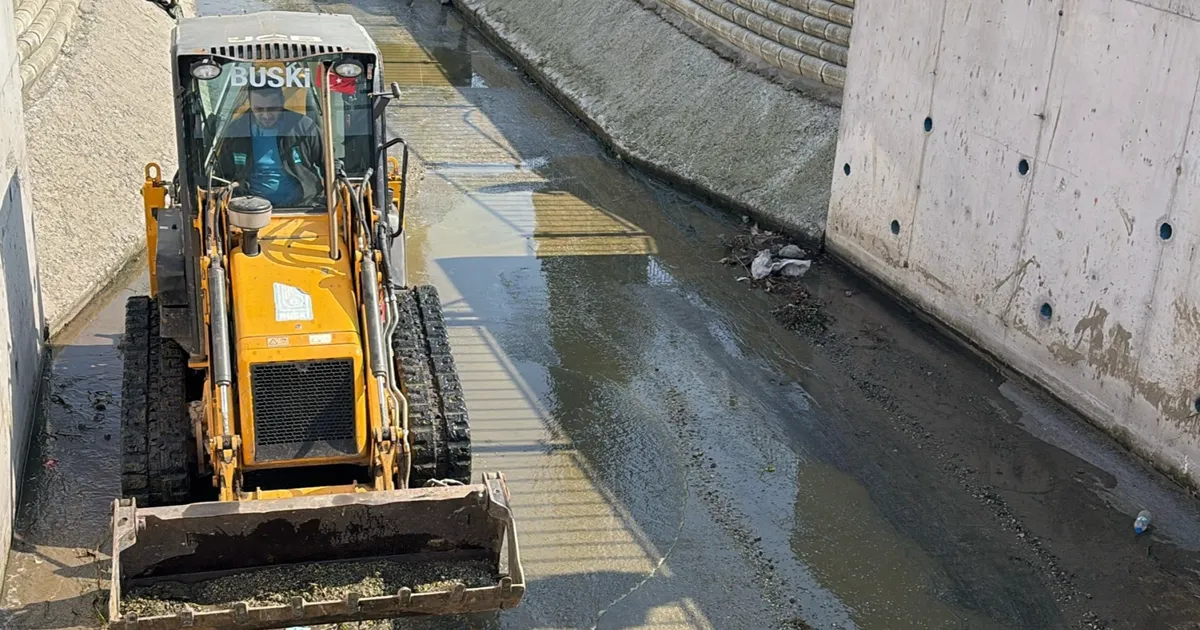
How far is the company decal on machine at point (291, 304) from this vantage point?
735 cm

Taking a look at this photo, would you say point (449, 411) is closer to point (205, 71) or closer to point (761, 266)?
point (205, 71)

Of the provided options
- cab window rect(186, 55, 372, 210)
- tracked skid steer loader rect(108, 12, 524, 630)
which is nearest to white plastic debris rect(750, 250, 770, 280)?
tracked skid steer loader rect(108, 12, 524, 630)

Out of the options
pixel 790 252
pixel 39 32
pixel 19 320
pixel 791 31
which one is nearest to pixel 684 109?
pixel 791 31

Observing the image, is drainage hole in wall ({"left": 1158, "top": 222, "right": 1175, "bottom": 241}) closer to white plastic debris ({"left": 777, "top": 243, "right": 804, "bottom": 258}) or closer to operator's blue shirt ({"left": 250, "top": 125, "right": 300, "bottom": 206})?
white plastic debris ({"left": 777, "top": 243, "right": 804, "bottom": 258})

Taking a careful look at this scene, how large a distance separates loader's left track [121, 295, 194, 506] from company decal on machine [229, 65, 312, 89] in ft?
5.91

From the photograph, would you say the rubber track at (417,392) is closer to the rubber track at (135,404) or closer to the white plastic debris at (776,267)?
the rubber track at (135,404)

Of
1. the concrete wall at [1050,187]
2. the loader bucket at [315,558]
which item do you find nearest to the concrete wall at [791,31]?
the concrete wall at [1050,187]

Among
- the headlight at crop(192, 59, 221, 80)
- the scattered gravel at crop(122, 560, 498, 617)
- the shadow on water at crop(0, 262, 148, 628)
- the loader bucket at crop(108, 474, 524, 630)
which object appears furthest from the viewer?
the headlight at crop(192, 59, 221, 80)

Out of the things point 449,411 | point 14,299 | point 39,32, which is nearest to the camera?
point 449,411

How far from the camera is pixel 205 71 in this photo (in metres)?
7.70

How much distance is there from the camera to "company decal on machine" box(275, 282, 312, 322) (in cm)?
735

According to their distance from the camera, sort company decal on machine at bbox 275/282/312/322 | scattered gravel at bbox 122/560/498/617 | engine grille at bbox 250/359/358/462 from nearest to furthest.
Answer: scattered gravel at bbox 122/560/498/617, engine grille at bbox 250/359/358/462, company decal on machine at bbox 275/282/312/322

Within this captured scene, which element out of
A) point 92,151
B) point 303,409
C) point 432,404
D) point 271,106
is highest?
point 271,106

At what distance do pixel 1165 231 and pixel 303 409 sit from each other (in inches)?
255
